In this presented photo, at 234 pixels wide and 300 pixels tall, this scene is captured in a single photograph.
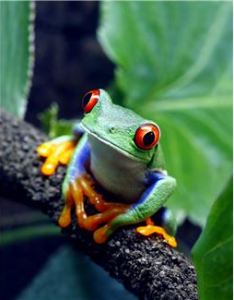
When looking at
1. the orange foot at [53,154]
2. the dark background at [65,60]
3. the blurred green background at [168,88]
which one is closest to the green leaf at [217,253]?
the orange foot at [53,154]

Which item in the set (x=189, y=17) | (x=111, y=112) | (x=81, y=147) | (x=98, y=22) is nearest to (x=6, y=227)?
(x=98, y=22)

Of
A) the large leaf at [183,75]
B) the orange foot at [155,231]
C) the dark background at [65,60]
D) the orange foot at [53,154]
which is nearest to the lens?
the orange foot at [155,231]

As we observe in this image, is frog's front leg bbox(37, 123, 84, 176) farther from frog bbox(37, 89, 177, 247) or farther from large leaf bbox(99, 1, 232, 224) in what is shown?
large leaf bbox(99, 1, 232, 224)

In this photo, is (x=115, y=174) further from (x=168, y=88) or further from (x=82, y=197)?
(x=168, y=88)

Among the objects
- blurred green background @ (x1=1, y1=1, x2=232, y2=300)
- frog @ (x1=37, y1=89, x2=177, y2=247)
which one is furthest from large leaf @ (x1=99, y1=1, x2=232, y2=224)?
frog @ (x1=37, y1=89, x2=177, y2=247)

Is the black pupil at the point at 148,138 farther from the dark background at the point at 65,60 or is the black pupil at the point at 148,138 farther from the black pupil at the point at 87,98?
the dark background at the point at 65,60

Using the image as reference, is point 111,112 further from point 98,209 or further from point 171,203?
point 171,203
